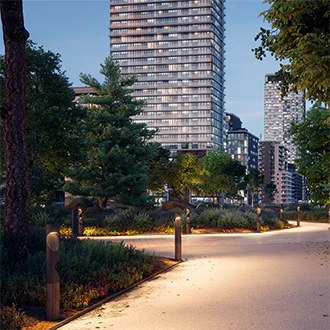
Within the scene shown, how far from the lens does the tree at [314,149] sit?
1436 inches

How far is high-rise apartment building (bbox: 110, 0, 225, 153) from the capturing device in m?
151

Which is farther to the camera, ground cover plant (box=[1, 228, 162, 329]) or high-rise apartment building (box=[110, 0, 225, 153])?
high-rise apartment building (box=[110, 0, 225, 153])

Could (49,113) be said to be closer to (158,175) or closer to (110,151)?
(110,151)

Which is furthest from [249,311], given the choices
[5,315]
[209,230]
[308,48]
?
[209,230]

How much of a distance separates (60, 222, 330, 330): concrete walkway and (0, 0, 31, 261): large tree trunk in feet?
10.2

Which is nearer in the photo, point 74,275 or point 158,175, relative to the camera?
point 74,275

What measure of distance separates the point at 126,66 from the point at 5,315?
15503cm

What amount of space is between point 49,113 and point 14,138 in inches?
802

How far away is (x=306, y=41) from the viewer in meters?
11.1

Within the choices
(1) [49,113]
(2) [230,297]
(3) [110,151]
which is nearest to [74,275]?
(2) [230,297]

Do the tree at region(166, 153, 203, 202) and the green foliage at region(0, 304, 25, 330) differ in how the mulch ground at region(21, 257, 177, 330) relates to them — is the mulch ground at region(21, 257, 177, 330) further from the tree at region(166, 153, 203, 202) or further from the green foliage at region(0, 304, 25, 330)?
the tree at region(166, 153, 203, 202)

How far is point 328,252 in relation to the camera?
15391mm

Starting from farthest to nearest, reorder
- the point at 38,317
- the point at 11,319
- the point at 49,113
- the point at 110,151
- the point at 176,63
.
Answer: the point at 176,63
the point at 110,151
the point at 49,113
the point at 38,317
the point at 11,319

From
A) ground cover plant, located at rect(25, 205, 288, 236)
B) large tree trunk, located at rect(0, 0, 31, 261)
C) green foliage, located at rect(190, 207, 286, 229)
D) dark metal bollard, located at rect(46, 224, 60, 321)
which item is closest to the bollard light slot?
dark metal bollard, located at rect(46, 224, 60, 321)
